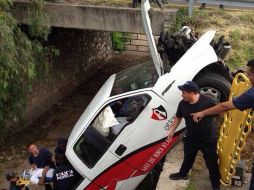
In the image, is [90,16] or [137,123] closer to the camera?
[137,123]

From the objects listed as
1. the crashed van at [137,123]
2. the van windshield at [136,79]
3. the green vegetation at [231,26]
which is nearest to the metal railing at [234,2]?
the green vegetation at [231,26]

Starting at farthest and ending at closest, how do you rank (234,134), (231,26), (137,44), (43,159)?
(137,44), (231,26), (43,159), (234,134)

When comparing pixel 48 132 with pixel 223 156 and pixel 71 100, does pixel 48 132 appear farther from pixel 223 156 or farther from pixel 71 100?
pixel 223 156

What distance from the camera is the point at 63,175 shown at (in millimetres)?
6387

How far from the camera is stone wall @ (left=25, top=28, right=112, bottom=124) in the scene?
1280cm

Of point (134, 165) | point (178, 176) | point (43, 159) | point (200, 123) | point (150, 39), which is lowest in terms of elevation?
point (43, 159)

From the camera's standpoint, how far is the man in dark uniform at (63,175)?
20.9 ft

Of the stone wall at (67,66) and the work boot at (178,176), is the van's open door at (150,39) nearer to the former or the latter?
the work boot at (178,176)

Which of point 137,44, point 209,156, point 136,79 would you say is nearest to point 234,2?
point 136,79

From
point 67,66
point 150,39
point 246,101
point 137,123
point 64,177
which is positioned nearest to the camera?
point 246,101

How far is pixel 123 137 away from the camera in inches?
249

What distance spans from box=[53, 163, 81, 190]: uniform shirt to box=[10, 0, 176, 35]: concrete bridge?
4637 millimetres

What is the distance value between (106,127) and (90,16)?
15.2 feet

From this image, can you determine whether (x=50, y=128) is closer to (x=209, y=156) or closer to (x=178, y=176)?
(x=178, y=176)
